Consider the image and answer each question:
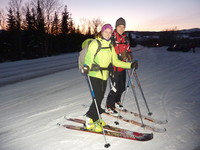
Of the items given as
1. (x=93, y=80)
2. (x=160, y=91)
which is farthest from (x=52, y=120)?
(x=160, y=91)

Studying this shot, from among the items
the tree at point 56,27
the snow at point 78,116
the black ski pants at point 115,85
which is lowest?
the snow at point 78,116

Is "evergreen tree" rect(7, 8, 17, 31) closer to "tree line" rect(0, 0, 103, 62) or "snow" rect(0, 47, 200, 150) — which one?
"tree line" rect(0, 0, 103, 62)

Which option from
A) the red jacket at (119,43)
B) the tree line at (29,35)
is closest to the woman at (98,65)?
the red jacket at (119,43)

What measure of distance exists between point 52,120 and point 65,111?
0.59m

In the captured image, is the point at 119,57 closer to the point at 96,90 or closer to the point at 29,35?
the point at 96,90

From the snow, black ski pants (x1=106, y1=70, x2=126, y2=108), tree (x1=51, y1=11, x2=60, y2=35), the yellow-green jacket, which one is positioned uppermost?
tree (x1=51, y1=11, x2=60, y2=35)

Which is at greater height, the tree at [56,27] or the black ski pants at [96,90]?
the tree at [56,27]

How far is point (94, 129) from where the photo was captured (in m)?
3.53

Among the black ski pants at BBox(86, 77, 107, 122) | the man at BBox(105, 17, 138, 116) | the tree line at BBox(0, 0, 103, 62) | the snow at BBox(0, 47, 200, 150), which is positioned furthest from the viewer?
the tree line at BBox(0, 0, 103, 62)

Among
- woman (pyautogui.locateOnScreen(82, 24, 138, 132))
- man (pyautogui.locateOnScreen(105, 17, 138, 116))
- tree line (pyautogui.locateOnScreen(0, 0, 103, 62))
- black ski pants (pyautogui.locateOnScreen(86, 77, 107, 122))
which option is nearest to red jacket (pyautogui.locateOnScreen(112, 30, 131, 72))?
man (pyautogui.locateOnScreen(105, 17, 138, 116))

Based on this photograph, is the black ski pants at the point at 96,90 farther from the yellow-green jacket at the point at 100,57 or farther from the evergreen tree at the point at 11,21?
the evergreen tree at the point at 11,21

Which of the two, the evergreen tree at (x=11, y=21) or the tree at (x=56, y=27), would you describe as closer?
the evergreen tree at (x=11, y=21)

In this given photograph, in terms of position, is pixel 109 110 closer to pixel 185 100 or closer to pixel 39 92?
pixel 185 100

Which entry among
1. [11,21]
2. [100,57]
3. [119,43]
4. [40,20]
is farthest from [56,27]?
[100,57]
